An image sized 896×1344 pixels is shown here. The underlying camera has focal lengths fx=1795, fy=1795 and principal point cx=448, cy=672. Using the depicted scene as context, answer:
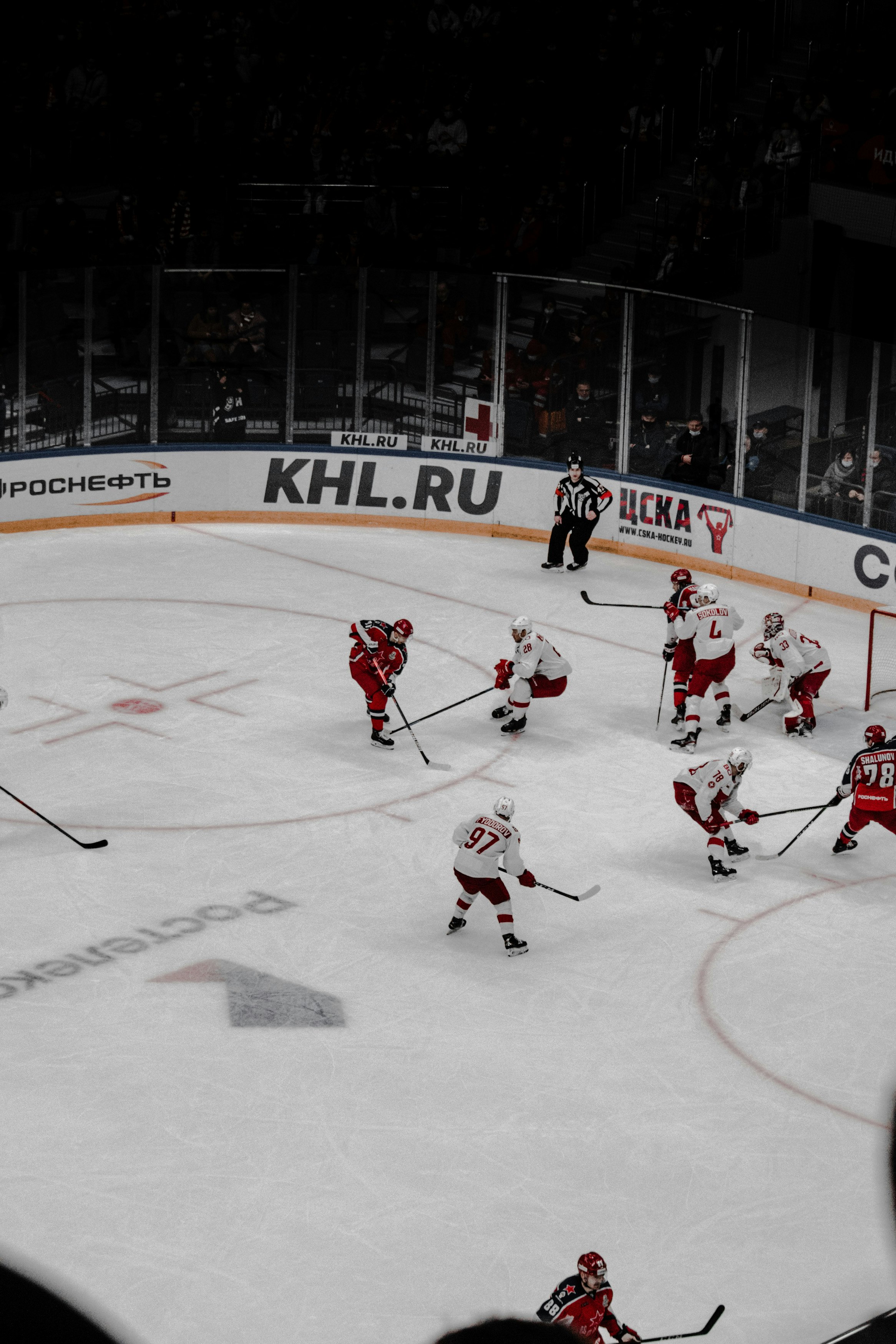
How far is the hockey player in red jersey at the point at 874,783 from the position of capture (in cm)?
1061

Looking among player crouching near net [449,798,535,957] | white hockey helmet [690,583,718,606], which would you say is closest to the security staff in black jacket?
white hockey helmet [690,583,718,606]

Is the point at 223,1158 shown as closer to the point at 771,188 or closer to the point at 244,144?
the point at 771,188

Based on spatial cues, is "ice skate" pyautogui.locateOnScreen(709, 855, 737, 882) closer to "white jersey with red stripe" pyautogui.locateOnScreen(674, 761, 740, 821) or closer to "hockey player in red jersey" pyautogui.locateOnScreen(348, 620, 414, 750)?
"white jersey with red stripe" pyautogui.locateOnScreen(674, 761, 740, 821)

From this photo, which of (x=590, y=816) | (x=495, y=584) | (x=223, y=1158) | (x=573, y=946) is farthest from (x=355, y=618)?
(x=223, y=1158)

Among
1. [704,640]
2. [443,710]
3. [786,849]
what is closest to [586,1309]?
[786,849]

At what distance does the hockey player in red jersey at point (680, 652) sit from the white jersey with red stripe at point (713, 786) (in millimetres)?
2528

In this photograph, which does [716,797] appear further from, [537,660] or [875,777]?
[537,660]

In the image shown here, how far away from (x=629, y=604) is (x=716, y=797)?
17.8ft

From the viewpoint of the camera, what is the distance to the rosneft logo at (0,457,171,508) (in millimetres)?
18297

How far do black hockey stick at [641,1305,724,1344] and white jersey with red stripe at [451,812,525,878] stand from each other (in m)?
3.31

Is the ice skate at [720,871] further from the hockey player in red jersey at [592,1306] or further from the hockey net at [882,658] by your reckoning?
the hockey player in red jersey at [592,1306]

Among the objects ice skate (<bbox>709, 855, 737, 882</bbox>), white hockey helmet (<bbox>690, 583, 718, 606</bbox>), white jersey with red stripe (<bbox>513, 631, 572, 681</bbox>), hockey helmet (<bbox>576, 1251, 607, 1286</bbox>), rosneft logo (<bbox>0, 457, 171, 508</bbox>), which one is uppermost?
rosneft logo (<bbox>0, 457, 171, 508</bbox>)

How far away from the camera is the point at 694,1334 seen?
6121 mm

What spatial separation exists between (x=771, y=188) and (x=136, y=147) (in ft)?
24.5
